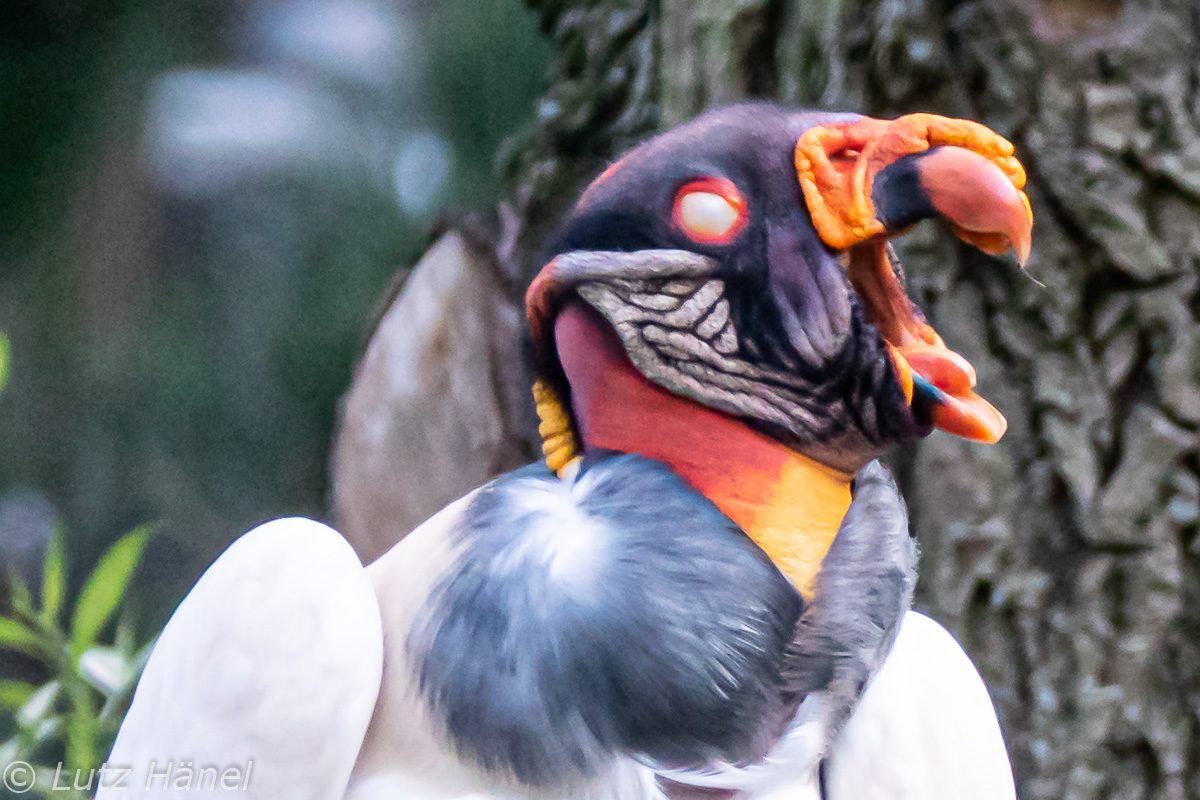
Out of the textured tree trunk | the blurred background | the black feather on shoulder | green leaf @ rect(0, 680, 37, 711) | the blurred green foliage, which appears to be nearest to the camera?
the black feather on shoulder

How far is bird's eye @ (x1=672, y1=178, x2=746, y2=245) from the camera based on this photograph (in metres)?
0.76

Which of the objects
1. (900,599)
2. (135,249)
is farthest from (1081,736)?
(135,249)

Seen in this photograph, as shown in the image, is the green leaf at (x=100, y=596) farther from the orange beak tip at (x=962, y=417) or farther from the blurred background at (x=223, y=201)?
the orange beak tip at (x=962, y=417)

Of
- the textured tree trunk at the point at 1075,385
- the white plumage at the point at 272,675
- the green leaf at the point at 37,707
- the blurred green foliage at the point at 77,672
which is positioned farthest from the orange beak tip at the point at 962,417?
the green leaf at the point at 37,707

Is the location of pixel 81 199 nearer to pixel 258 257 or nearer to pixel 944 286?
pixel 258 257

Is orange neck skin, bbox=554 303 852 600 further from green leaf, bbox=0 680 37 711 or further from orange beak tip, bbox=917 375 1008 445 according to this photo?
green leaf, bbox=0 680 37 711

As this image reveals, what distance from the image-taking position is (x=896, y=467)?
1.41 meters

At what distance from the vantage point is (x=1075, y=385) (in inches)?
54.1

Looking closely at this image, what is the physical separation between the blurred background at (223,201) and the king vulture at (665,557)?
4.16ft

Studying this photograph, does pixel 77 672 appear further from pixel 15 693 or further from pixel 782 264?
pixel 782 264

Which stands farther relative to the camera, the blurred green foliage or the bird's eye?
the blurred green foliage

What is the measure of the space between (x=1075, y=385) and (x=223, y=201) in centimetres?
147

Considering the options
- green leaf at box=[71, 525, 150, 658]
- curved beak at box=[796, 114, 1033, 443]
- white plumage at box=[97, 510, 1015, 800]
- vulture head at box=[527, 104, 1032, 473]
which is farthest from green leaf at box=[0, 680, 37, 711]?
curved beak at box=[796, 114, 1033, 443]

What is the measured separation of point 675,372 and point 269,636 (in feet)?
1.08
